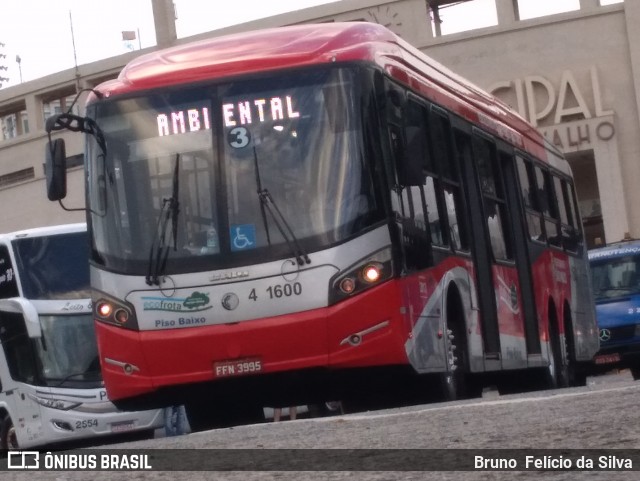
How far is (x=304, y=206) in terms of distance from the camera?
1260 centimetres

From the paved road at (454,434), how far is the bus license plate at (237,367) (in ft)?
4.48

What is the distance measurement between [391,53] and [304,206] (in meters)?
1.97

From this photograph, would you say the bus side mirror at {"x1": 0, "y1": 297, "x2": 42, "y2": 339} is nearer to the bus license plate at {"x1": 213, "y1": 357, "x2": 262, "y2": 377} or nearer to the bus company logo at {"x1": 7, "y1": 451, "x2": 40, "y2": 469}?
the bus license plate at {"x1": 213, "y1": 357, "x2": 262, "y2": 377}

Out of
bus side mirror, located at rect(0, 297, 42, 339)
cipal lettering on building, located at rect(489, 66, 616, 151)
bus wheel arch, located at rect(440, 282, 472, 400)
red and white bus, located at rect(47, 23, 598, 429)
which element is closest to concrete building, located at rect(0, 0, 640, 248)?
cipal lettering on building, located at rect(489, 66, 616, 151)

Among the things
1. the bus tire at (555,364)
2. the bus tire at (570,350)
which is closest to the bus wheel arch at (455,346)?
the bus tire at (555,364)

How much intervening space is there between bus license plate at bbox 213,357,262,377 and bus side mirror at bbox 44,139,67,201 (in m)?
2.07

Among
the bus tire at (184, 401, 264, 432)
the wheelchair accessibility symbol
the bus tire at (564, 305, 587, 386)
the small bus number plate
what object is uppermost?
the wheelchair accessibility symbol

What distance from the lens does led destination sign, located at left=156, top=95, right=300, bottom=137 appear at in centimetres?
1289

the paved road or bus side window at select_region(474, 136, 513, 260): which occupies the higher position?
bus side window at select_region(474, 136, 513, 260)

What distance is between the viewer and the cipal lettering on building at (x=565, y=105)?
4622cm

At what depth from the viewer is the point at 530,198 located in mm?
18656

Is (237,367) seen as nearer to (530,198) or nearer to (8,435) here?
(530,198)

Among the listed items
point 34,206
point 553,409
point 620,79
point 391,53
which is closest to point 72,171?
point 34,206

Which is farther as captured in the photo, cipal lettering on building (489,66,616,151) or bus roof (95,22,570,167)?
cipal lettering on building (489,66,616,151)
